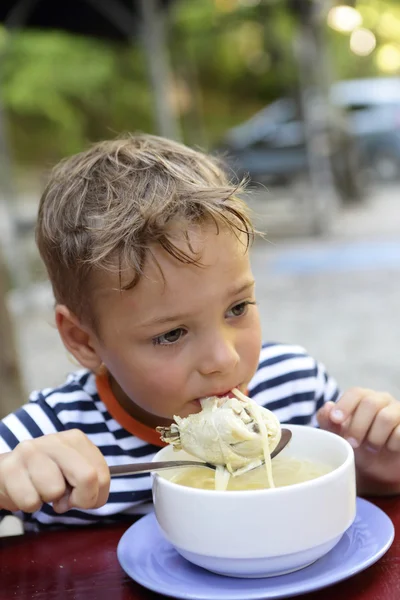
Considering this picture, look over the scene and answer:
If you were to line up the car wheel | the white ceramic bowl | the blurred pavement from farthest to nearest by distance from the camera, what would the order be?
A: 1. the car wheel
2. the blurred pavement
3. the white ceramic bowl

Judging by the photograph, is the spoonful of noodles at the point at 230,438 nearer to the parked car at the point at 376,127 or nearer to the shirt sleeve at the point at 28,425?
the shirt sleeve at the point at 28,425

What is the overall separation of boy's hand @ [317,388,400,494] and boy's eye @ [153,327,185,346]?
26 centimetres

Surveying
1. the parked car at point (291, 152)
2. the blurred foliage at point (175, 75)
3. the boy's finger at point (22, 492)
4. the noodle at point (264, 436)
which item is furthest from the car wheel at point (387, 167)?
the boy's finger at point (22, 492)

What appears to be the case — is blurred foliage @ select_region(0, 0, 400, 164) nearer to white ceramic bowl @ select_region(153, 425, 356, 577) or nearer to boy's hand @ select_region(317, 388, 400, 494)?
boy's hand @ select_region(317, 388, 400, 494)

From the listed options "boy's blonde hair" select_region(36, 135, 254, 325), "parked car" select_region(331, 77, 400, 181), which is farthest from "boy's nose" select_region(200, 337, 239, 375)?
"parked car" select_region(331, 77, 400, 181)

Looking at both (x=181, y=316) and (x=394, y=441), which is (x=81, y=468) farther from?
(x=394, y=441)

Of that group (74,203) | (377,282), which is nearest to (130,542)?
(74,203)

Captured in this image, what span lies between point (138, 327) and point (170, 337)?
48mm

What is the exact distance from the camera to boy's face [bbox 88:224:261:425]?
1.10 meters

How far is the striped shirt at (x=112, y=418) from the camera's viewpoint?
1279mm

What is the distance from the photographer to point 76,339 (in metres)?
1.32

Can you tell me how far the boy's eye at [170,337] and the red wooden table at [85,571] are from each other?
280mm

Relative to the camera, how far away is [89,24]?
8.37m

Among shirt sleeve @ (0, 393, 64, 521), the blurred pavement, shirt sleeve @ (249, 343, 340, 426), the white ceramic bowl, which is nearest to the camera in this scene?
the white ceramic bowl
